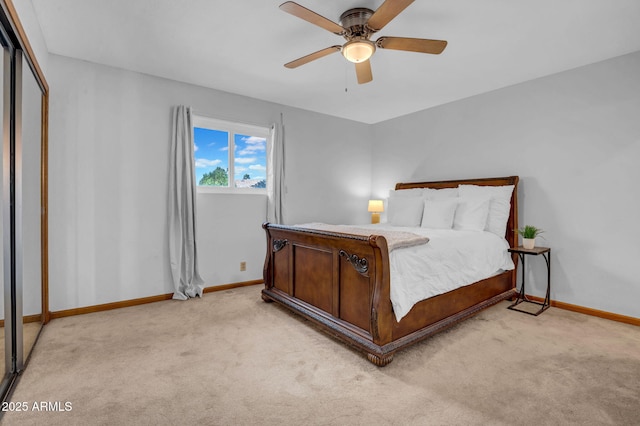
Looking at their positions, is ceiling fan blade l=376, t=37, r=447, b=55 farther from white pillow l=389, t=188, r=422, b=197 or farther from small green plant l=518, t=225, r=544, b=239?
white pillow l=389, t=188, r=422, b=197

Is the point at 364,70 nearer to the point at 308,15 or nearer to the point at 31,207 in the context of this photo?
the point at 308,15

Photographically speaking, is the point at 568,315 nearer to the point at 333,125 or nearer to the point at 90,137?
the point at 333,125

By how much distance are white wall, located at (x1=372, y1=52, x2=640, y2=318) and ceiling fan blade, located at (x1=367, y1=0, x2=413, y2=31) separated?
7.97 ft

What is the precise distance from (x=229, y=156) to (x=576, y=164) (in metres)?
3.91

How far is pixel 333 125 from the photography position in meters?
4.96

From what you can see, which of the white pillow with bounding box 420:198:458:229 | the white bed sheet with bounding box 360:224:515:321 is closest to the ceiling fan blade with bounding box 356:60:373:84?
the white bed sheet with bounding box 360:224:515:321

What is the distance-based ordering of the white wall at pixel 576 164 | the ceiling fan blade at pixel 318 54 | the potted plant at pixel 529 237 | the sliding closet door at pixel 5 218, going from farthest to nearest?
the potted plant at pixel 529 237
the white wall at pixel 576 164
the ceiling fan blade at pixel 318 54
the sliding closet door at pixel 5 218

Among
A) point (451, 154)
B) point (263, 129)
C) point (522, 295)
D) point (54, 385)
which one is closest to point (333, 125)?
point (263, 129)

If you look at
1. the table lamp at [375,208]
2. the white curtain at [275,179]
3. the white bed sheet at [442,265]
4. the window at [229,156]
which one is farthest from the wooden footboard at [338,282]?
the table lamp at [375,208]

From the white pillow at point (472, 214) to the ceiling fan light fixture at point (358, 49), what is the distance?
208 centimetres

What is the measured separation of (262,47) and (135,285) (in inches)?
109

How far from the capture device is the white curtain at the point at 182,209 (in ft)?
11.5

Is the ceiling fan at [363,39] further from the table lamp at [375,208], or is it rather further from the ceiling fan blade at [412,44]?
the table lamp at [375,208]

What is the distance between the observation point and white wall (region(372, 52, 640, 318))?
2875 millimetres
